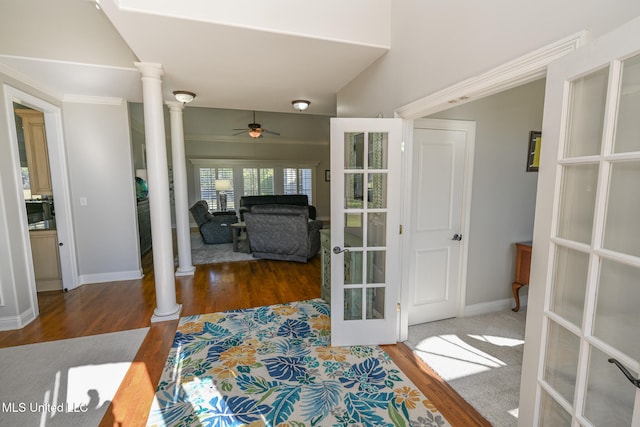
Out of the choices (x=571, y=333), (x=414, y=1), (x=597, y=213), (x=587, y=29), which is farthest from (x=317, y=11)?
(x=571, y=333)

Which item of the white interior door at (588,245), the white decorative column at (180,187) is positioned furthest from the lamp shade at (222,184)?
the white interior door at (588,245)

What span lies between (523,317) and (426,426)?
2.11 meters

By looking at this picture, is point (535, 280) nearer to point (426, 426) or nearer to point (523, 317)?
point (426, 426)

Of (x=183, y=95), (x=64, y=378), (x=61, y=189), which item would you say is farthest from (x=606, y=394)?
(x=61, y=189)

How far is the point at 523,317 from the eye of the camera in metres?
Answer: 3.18

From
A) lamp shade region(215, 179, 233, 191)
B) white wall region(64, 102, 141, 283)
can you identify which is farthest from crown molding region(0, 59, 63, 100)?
lamp shade region(215, 179, 233, 191)

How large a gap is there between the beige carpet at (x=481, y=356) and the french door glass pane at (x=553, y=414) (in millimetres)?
565

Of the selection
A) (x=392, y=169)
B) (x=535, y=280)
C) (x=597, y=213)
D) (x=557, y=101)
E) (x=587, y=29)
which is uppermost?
(x=587, y=29)

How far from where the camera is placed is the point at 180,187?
14.8ft

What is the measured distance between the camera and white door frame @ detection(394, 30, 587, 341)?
1.28 metres

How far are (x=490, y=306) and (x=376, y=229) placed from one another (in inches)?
73.3

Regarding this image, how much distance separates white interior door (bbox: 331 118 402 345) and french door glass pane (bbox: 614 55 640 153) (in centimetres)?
142

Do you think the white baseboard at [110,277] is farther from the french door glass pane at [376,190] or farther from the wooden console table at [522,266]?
the wooden console table at [522,266]
